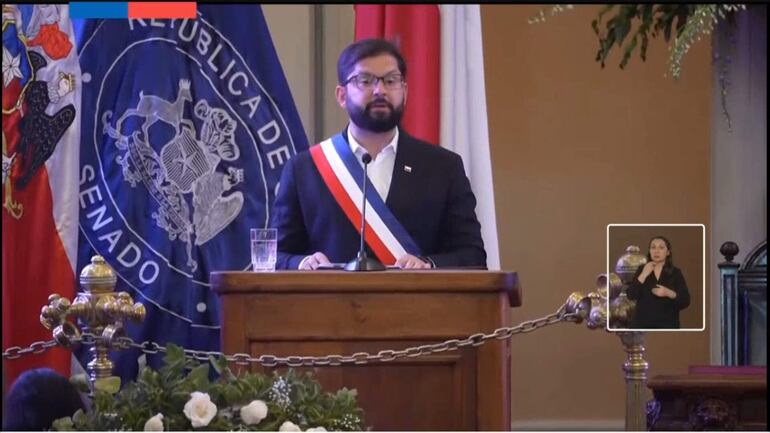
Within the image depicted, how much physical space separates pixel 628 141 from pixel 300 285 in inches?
119

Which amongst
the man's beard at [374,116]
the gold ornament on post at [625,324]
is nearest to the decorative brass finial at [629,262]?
the gold ornament on post at [625,324]

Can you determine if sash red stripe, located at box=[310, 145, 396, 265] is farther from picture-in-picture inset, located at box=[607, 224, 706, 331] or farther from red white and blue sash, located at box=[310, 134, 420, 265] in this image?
picture-in-picture inset, located at box=[607, 224, 706, 331]

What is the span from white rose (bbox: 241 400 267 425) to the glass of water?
1333 mm

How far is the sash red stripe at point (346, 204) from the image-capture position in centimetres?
508

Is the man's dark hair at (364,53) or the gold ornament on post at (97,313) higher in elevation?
the man's dark hair at (364,53)

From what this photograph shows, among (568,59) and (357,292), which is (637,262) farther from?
(568,59)

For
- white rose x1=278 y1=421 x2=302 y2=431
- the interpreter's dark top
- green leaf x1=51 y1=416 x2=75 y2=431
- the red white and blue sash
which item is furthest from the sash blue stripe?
green leaf x1=51 y1=416 x2=75 y2=431

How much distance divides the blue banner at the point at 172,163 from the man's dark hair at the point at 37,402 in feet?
8.58

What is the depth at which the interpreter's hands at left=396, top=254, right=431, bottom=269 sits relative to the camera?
15.0 feet

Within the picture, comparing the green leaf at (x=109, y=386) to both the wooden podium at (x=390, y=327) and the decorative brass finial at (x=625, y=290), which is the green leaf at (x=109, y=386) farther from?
the decorative brass finial at (x=625, y=290)

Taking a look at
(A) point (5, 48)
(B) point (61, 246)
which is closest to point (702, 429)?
(B) point (61, 246)

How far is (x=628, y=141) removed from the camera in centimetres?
694

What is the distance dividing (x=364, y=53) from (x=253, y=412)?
7.28 feet

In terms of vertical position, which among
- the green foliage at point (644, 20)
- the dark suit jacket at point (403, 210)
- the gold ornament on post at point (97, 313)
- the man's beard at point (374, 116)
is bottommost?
the gold ornament on post at point (97, 313)
